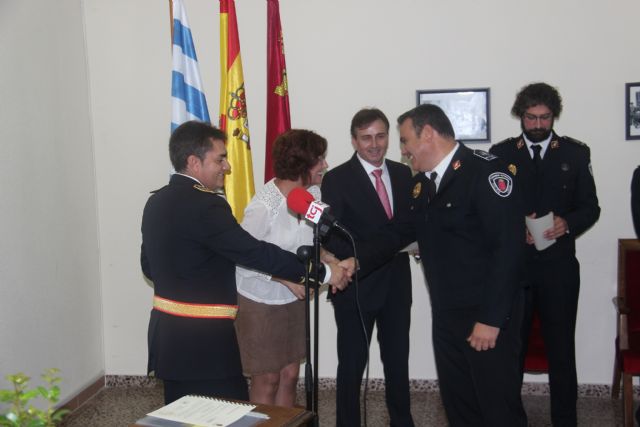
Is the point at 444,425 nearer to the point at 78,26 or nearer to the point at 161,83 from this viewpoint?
the point at 161,83

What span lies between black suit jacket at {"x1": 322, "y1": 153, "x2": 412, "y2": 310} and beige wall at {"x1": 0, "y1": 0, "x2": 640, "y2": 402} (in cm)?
100

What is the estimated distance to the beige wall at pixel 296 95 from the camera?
4020 millimetres

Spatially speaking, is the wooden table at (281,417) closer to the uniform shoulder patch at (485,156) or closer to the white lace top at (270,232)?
the white lace top at (270,232)

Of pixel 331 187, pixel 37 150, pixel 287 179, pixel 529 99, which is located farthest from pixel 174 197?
pixel 529 99

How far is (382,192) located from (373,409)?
4.80 feet

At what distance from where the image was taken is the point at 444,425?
3.80 meters

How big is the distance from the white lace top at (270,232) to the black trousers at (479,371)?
710 millimetres

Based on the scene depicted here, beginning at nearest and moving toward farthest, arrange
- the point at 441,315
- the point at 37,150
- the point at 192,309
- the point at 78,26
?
1. the point at 192,309
2. the point at 441,315
3. the point at 37,150
4. the point at 78,26

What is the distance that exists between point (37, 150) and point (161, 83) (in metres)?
1.02

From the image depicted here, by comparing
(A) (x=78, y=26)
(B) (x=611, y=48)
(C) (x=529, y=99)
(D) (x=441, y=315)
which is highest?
(A) (x=78, y=26)

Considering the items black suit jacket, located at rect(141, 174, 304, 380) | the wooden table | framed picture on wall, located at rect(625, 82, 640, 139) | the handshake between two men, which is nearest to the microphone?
black suit jacket, located at rect(141, 174, 304, 380)

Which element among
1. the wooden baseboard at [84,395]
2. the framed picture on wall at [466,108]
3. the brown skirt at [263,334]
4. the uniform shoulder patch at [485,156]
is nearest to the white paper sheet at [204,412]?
the brown skirt at [263,334]

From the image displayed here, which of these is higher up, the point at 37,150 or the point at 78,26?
the point at 78,26

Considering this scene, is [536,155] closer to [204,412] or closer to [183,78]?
[183,78]
